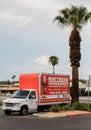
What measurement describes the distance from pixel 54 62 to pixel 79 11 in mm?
72465

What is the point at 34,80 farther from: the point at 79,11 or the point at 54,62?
the point at 54,62

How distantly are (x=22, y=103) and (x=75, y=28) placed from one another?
36.0 feet

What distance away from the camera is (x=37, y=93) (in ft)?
100

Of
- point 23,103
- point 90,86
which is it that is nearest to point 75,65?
point 90,86

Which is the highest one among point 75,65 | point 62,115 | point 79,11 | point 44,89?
point 79,11

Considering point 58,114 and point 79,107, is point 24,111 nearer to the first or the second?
point 58,114

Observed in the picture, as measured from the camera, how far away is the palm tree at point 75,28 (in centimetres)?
3631

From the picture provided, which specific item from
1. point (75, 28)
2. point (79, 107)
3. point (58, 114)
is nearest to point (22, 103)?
point (58, 114)

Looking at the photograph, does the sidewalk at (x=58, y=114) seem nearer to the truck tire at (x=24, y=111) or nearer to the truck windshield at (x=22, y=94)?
the truck tire at (x=24, y=111)

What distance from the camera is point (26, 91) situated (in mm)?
29953

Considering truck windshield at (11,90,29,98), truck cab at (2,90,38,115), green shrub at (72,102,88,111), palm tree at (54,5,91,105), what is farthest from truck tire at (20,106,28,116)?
palm tree at (54,5,91,105)

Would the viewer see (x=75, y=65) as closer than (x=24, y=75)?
No

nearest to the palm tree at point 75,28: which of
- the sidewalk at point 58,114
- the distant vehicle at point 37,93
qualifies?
the distant vehicle at point 37,93

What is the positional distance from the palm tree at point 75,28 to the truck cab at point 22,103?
21.9 ft
